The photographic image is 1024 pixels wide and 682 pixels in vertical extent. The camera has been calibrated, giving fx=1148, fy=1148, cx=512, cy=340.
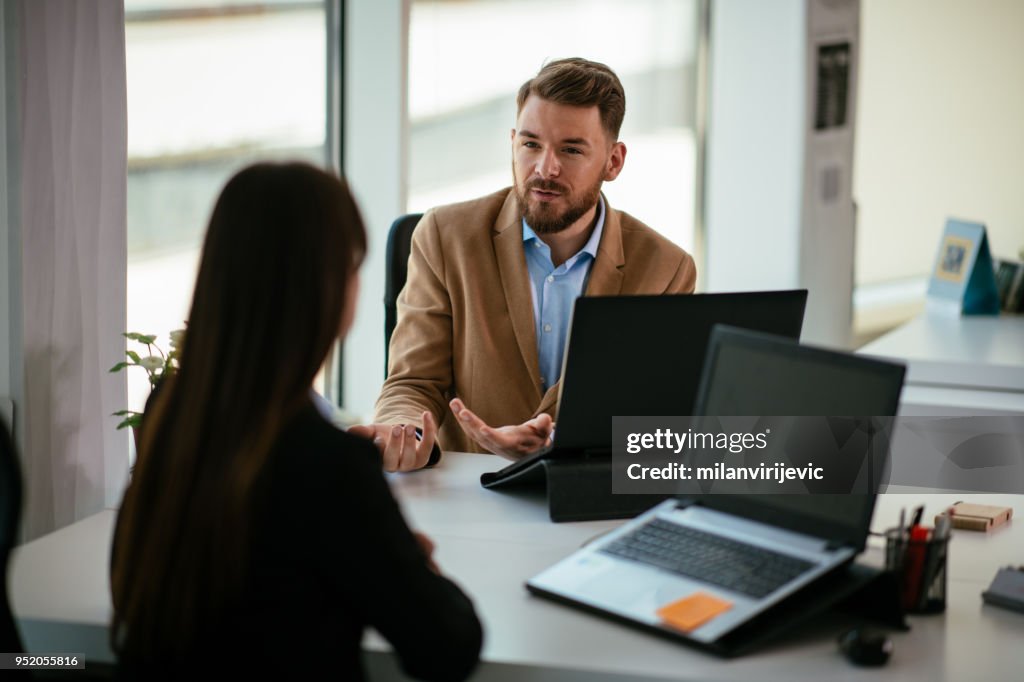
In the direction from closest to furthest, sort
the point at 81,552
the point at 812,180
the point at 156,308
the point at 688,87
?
1. the point at 81,552
2. the point at 156,308
3. the point at 812,180
4. the point at 688,87

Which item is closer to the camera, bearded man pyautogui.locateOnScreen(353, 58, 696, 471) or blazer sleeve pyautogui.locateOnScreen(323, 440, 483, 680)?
blazer sleeve pyautogui.locateOnScreen(323, 440, 483, 680)

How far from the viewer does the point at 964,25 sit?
7.64 metres

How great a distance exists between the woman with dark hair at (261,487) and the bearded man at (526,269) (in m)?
1.23

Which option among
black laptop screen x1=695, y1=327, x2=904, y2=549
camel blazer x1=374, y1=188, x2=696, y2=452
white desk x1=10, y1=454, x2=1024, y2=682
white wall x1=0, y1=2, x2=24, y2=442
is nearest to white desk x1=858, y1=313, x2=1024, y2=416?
camel blazer x1=374, y1=188, x2=696, y2=452

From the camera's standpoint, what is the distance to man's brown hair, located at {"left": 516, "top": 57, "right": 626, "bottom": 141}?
2.53 meters

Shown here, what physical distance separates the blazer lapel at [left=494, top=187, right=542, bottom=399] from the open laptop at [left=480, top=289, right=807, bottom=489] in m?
0.58

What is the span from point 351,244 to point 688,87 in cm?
536

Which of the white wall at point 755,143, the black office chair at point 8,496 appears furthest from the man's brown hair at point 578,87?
the white wall at point 755,143

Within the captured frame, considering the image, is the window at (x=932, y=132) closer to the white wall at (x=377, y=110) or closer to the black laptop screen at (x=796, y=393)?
the white wall at (x=377, y=110)

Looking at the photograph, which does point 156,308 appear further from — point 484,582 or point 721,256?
point 721,256

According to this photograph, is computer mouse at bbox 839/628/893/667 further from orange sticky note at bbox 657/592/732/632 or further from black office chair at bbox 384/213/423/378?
black office chair at bbox 384/213/423/378

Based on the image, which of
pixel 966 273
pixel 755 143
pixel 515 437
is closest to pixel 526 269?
pixel 515 437

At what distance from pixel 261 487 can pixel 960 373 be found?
110 inches

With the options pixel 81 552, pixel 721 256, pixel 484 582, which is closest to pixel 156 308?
pixel 81 552
